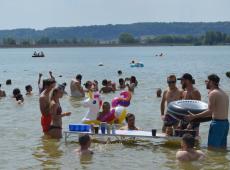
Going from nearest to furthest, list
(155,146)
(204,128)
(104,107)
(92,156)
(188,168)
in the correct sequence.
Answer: (188,168)
(92,156)
(155,146)
(104,107)
(204,128)

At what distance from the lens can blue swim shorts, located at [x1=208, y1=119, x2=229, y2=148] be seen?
10.9 m

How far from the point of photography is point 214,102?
10.8 metres

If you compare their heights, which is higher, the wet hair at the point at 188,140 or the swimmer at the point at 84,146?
the wet hair at the point at 188,140

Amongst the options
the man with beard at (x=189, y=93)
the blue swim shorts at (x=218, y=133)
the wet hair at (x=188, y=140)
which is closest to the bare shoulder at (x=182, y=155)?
the wet hair at (x=188, y=140)

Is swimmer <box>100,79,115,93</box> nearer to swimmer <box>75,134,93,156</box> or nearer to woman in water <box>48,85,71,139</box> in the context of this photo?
woman in water <box>48,85,71,139</box>

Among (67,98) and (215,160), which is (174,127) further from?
(67,98)

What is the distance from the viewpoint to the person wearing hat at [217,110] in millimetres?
10742

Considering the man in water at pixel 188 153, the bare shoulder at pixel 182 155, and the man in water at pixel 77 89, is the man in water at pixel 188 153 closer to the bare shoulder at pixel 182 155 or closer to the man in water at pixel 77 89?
the bare shoulder at pixel 182 155

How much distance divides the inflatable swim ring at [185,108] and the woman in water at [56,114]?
7.55 feet

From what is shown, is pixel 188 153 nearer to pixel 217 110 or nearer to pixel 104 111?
pixel 217 110

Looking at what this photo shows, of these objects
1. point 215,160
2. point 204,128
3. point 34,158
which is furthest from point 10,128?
point 215,160

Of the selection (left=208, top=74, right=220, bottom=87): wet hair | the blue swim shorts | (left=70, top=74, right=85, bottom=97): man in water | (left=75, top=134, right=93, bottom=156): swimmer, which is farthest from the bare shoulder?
(left=70, top=74, right=85, bottom=97): man in water

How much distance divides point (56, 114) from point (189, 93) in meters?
2.94

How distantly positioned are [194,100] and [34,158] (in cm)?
348
